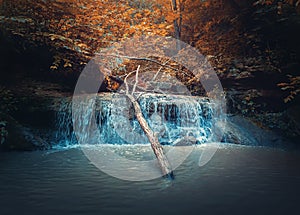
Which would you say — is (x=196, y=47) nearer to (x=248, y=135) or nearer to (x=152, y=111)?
(x=152, y=111)

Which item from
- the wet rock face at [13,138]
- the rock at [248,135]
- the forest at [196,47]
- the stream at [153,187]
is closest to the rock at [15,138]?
the wet rock face at [13,138]

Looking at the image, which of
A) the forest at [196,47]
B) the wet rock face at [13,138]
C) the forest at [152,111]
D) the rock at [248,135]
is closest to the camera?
the forest at [152,111]

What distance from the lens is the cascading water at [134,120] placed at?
659 cm

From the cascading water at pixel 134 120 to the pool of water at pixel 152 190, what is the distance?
264cm

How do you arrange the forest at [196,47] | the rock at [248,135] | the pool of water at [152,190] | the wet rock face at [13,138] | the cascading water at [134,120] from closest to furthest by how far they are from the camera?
the pool of water at [152,190], the wet rock face at [13,138], the forest at [196,47], the rock at [248,135], the cascading water at [134,120]

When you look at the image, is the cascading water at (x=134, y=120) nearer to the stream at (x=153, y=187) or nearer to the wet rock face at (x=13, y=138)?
the wet rock face at (x=13, y=138)

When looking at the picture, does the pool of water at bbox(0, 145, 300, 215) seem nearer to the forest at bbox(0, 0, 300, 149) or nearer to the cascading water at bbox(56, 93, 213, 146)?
the cascading water at bbox(56, 93, 213, 146)

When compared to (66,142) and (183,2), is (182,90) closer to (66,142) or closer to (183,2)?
(183,2)

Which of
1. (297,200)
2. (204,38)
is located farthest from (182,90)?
(297,200)

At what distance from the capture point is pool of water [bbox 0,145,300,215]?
2.14m

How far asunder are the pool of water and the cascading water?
2.64 metres

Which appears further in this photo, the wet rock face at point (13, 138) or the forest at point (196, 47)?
the forest at point (196, 47)

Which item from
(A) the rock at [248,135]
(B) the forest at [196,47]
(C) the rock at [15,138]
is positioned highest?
(B) the forest at [196,47]

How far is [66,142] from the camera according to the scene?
6375 mm
